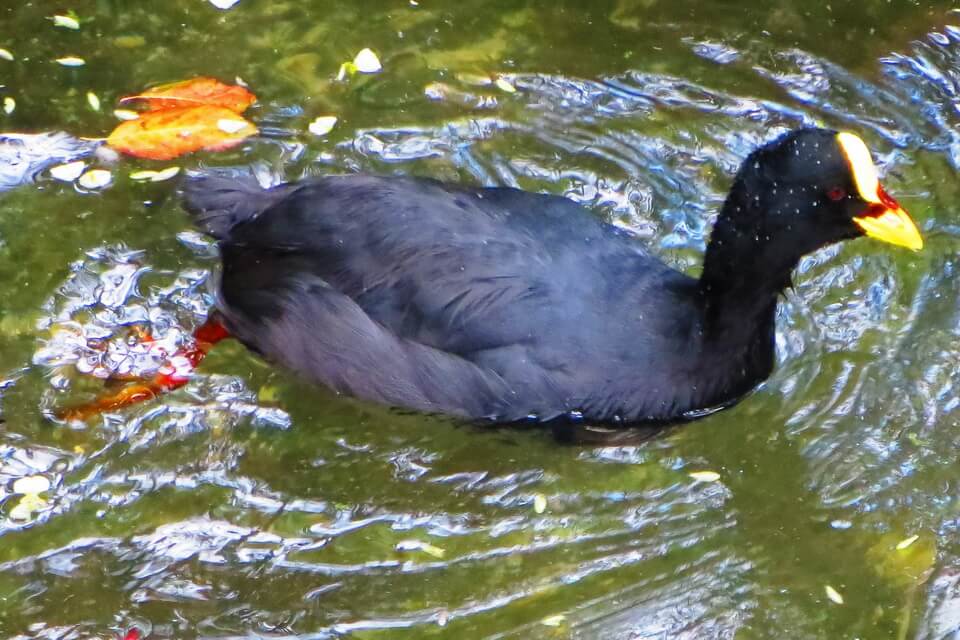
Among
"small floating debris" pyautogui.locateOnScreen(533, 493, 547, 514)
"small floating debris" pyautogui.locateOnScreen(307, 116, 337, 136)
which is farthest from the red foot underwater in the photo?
"small floating debris" pyautogui.locateOnScreen(533, 493, 547, 514)

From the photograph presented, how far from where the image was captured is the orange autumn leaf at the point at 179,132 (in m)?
4.49

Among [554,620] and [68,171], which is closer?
[554,620]

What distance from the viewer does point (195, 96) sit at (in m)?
4.67

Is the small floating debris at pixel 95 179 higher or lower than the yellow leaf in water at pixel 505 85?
lower

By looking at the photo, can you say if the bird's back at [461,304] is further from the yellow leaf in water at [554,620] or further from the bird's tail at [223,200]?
the yellow leaf in water at [554,620]

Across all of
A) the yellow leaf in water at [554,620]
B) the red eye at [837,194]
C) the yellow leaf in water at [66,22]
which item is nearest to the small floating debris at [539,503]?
the yellow leaf in water at [554,620]

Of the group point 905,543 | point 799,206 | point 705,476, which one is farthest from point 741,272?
point 905,543

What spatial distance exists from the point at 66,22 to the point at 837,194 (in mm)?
3058

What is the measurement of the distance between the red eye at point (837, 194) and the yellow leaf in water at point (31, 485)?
7.79 feet

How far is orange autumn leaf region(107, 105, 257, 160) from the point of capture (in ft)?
14.7

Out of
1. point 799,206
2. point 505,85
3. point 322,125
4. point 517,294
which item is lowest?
point 322,125

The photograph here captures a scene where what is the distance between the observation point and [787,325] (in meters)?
4.20

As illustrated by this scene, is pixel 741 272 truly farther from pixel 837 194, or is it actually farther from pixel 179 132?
pixel 179 132

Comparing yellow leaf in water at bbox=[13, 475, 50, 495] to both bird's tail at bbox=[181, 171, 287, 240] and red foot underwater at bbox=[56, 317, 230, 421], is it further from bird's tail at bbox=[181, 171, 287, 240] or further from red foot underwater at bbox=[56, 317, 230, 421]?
bird's tail at bbox=[181, 171, 287, 240]
